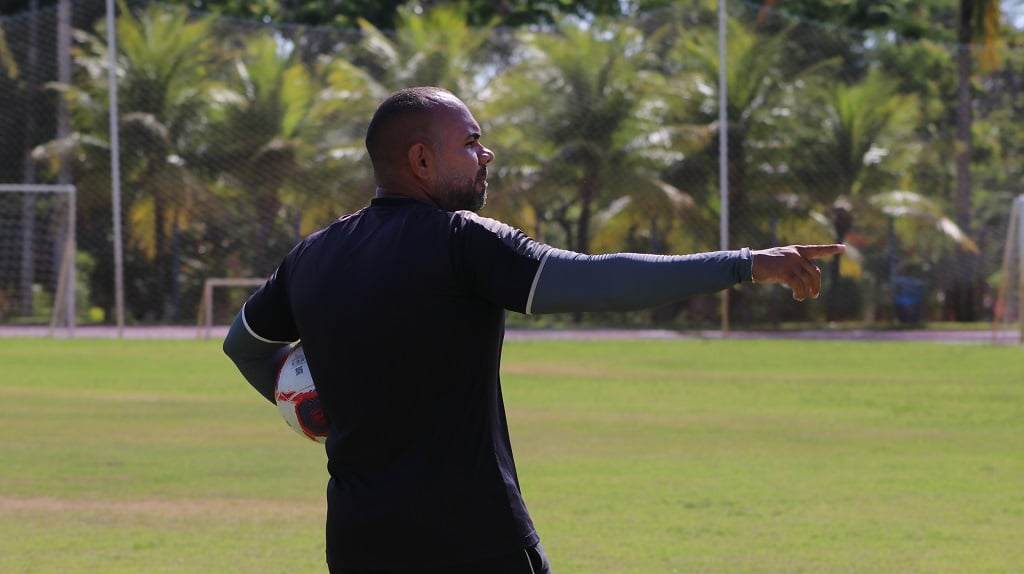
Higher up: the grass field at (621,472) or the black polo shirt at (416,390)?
the black polo shirt at (416,390)

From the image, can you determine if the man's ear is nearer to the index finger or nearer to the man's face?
the man's face

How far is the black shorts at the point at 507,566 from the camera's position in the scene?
3.33 meters

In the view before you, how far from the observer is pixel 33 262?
33812mm

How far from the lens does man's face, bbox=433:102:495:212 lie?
11.3ft

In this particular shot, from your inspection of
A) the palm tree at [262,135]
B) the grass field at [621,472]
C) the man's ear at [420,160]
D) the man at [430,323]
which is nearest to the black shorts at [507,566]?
the man at [430,323]

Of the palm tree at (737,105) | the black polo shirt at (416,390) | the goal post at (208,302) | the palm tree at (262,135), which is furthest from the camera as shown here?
the palm tree at (737,105)

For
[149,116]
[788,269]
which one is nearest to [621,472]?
[788,269]

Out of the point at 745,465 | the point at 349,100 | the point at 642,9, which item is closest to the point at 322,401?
the point at 745,465

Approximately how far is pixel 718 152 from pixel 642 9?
12.7 m

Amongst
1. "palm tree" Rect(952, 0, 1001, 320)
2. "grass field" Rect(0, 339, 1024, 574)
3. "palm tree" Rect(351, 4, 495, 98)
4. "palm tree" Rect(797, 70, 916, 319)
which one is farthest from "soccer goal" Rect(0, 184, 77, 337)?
"palm tree" Rect(952, 0, 1001, 320)

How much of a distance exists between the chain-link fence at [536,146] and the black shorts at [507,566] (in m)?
29.6

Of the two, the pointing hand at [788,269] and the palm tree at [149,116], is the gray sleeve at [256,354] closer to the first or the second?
the pointing hand at [788,269]

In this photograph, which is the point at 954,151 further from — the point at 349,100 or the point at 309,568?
the point at 309,568

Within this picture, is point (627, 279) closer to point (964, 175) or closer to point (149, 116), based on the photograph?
point (149, 116)
